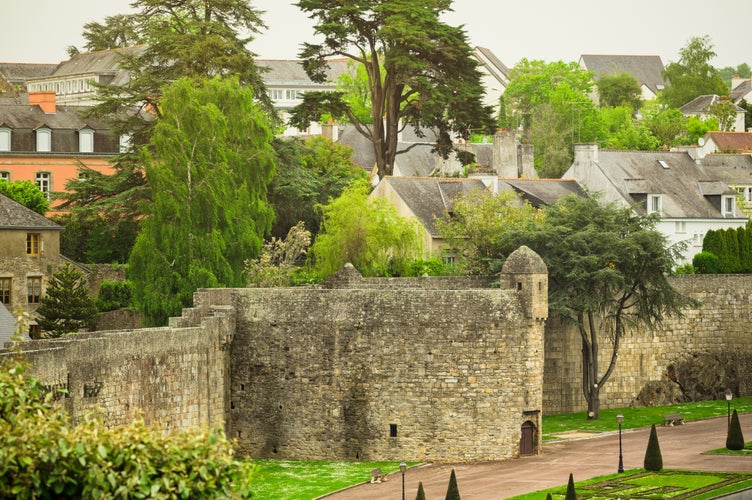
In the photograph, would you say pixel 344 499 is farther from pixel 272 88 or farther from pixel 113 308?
pixel 272 88

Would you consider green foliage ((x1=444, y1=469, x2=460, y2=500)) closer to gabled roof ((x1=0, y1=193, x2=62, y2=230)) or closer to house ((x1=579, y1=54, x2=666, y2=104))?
gabled roof ((x1=0, y1=193, x2=62, y2=230))

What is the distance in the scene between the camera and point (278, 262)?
78.4 meters

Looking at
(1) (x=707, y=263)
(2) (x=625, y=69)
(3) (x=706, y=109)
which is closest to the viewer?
(1) (x=707, y=263)

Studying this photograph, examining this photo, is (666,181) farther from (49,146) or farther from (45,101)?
(45,101)

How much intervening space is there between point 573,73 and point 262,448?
9350 centimetres

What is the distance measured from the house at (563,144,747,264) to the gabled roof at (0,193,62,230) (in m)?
27.5

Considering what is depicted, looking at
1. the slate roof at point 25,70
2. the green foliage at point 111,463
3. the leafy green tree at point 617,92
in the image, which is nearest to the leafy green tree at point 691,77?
the leafy green tree at point 617,92

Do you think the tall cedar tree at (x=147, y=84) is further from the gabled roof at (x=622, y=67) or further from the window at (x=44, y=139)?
the gabled roof at (x=622, y=67)

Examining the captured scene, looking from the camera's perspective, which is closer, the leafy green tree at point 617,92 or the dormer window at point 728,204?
the dormer window at point 728,204

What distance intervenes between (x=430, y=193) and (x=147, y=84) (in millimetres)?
14600

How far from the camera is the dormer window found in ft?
304

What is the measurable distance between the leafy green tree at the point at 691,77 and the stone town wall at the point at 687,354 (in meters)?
95.0

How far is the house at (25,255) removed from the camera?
78.1 metres

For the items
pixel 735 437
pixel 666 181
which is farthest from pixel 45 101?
pixel 735 437
